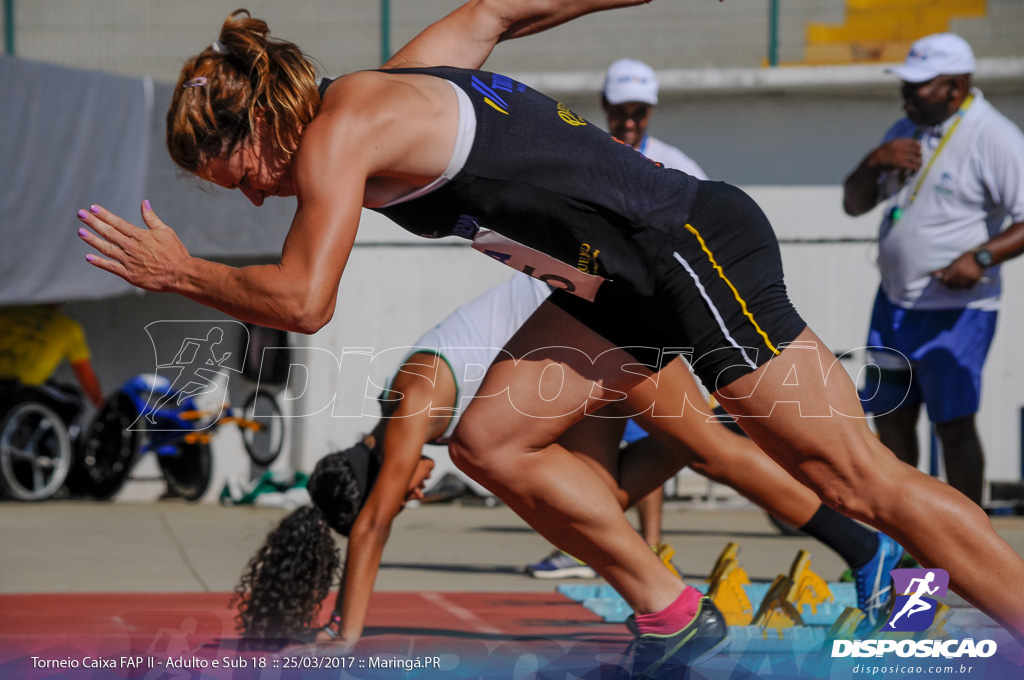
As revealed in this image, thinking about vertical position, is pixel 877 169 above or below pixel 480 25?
below

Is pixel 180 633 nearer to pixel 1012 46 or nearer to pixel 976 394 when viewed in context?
pixel 976 394

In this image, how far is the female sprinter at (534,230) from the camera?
2.45 metres

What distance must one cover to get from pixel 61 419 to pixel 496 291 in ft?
18.1

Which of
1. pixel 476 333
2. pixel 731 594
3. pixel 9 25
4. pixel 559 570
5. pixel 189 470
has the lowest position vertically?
pixel 189 470

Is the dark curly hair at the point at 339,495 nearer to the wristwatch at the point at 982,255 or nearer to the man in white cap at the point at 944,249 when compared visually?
the man in white cap at the point at 944,249

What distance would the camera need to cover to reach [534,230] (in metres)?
2.63

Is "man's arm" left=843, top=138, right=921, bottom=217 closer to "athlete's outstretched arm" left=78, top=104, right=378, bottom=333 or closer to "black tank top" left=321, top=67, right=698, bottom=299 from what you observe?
"black tank top" left=321, top=67, right=698, bottom=299

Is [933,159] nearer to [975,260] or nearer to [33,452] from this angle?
[975,260]

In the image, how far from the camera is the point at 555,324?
2.99 metres

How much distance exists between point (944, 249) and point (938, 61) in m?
0.79

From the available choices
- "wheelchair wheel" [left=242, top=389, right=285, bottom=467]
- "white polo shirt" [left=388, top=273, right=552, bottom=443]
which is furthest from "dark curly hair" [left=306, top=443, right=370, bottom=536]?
"wheelchair wheel" [left=242, top=389, right=285, bottom=467]

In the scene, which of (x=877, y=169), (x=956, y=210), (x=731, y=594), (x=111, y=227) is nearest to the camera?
(x=111, y=227)

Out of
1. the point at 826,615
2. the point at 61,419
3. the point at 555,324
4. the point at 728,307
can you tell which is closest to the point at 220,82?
the point at 555,324

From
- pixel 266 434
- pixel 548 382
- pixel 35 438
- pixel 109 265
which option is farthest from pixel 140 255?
pixel 266 434
